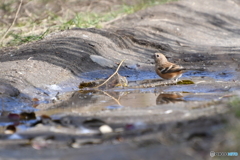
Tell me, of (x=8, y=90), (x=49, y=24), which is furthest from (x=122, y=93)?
(x=49, y=24)

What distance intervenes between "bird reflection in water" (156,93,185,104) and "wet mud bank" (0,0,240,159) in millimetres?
14

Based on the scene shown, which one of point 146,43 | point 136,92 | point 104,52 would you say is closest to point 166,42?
point 146,43

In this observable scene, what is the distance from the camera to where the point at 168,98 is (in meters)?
5.93

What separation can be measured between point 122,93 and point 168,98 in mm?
821

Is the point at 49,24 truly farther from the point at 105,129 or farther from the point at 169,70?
the point at 105,129

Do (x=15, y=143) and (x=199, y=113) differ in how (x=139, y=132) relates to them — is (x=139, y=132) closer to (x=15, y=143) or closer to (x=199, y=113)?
(x=199, y=113)

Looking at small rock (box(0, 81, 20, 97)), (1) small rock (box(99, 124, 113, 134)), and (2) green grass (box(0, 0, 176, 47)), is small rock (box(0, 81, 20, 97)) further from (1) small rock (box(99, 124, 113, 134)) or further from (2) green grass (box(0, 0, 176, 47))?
(2) green grass (box(0, 0, 176, 47))

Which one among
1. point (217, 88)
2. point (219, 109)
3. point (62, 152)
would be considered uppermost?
point (217, 88)

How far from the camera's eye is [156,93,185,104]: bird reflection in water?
563 centimetres

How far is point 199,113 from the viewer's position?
13.5ft

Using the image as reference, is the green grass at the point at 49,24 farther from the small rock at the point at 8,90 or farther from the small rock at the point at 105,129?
the small rock at the point at 105,129

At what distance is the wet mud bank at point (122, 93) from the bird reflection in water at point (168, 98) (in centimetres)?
1

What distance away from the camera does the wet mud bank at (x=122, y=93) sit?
3565mm

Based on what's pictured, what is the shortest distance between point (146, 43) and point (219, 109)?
5.63m
